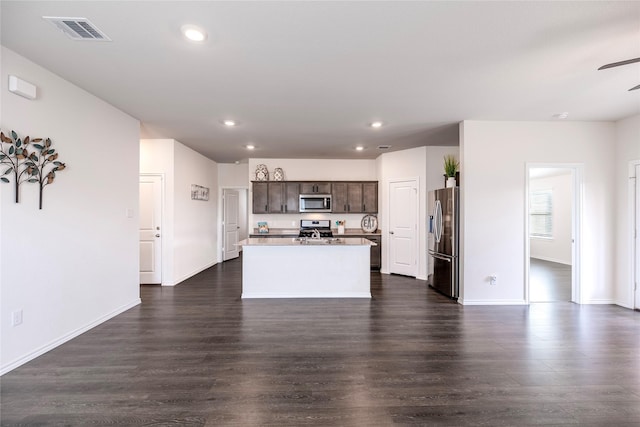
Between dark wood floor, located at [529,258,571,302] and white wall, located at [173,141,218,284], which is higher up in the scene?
white wall, located at [173,141,218,284]

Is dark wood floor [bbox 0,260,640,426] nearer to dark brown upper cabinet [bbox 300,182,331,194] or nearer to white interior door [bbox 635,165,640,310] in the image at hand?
white interior door [bbox 635,165,640,310]

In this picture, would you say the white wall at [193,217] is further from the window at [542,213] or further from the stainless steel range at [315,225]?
the window at [542,213]

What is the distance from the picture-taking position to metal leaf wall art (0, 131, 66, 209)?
244cm

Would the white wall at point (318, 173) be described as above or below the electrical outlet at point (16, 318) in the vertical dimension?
above

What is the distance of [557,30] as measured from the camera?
7.11 ft

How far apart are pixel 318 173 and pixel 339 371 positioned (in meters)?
5.23

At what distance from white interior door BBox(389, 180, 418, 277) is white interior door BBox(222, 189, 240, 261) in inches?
171

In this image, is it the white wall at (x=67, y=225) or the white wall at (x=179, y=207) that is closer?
the white wall at (x=67, y=225)

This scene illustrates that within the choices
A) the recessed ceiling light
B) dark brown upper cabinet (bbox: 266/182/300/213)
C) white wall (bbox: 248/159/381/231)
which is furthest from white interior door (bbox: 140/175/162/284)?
the recessed ceiling light

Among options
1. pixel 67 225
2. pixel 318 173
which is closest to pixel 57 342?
pixel 67 225

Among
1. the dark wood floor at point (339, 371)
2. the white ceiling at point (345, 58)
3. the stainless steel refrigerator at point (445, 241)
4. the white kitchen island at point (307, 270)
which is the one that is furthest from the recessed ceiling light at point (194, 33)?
the stainless steel refrigerator at point (445, 241)

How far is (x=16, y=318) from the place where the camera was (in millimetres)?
2529

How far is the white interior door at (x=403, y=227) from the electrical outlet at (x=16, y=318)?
5.71 meters

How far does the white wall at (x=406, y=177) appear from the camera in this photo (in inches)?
234
